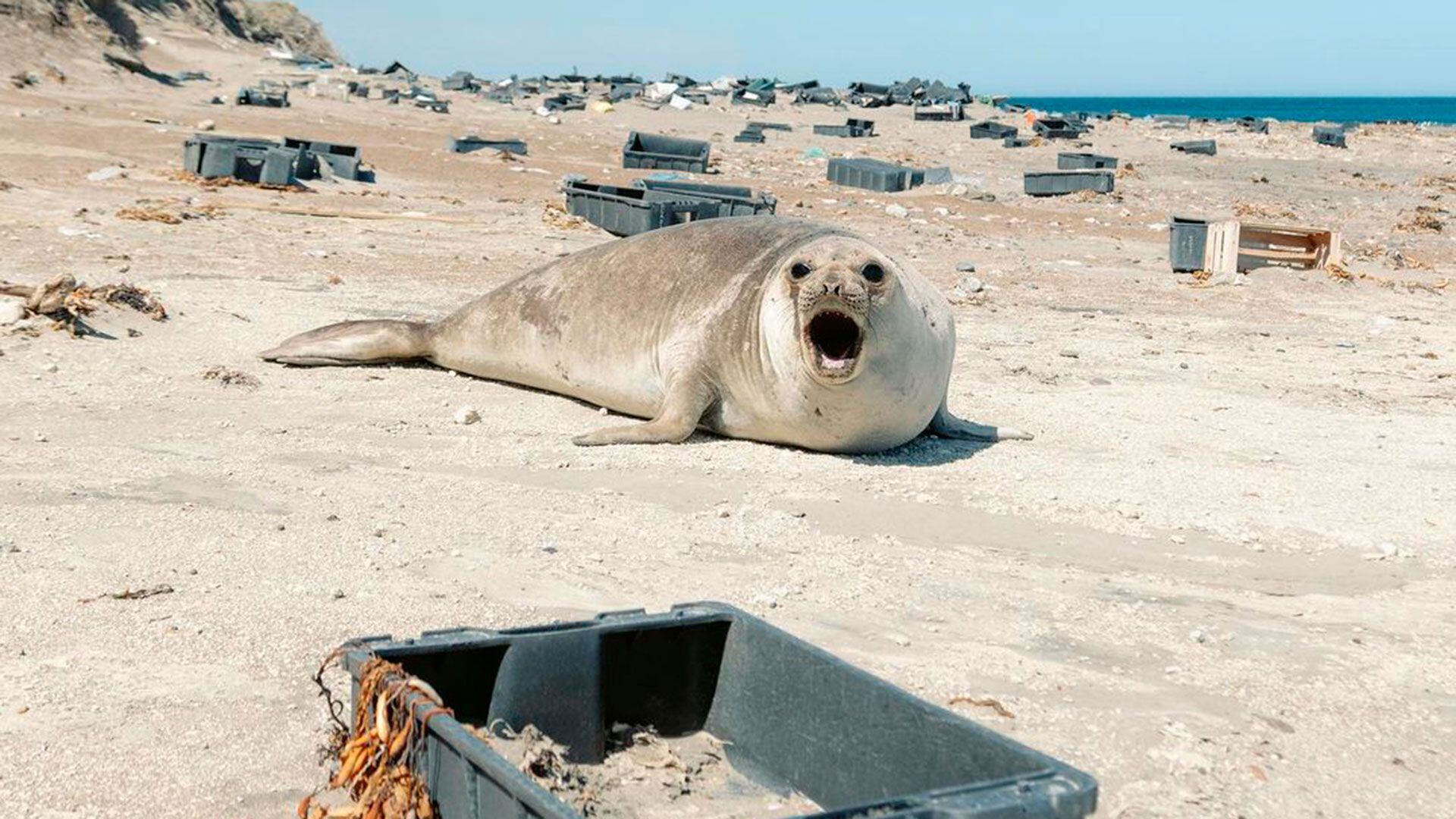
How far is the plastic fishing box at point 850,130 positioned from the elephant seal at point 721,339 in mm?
19822

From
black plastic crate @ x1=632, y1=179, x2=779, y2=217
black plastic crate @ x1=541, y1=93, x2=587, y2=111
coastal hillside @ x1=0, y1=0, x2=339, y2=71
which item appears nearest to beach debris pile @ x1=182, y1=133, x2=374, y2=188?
black plastic crate @ x1=632, y1=179, x2=779, y2=217

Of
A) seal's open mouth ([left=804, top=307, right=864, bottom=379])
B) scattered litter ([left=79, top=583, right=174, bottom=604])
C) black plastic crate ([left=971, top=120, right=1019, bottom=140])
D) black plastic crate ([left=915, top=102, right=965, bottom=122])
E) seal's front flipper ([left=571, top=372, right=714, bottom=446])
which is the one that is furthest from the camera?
black plastic crate ([left=915, top=102, right=965, bottom=122])

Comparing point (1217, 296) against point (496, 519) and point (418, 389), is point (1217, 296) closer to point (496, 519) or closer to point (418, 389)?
point (418, 389)

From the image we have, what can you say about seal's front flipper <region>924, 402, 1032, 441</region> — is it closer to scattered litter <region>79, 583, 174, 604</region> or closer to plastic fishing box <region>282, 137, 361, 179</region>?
scattered litter <region>79, 583, 174, 604</region>

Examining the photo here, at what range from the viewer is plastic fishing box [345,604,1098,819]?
2.45 m

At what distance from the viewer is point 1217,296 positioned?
1045 cm

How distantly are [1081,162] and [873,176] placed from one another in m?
3.84

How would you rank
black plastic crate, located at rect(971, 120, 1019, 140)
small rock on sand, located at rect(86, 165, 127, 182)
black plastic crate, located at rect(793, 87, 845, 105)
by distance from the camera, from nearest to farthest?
small rock on sand, located at rect(86, 165, 127, 182) < black plastic crate, located at rect(971, 120, 1019, 140) < black plastic crate, located at rect(793, 87, 845, 105)

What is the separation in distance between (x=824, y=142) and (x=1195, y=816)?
23066 mm

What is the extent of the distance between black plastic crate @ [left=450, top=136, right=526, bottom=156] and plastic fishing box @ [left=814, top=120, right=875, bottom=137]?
958 cm

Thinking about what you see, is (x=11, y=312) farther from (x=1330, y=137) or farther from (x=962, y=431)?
(x=1330, y=137)

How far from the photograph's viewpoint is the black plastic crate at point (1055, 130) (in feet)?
90.0

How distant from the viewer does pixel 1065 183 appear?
16875 mm

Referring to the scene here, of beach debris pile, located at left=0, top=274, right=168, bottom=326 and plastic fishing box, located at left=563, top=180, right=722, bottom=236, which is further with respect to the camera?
plastic fishing box, located at left=563, top=180, right=722, bottom=236
